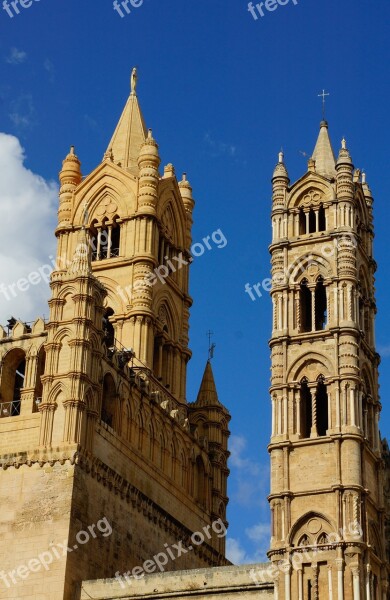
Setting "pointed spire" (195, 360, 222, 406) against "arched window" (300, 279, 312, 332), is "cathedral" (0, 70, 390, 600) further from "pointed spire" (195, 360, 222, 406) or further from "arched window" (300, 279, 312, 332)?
"pointed spire" (195, 360, 222, 406)

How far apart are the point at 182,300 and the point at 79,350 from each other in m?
17.3

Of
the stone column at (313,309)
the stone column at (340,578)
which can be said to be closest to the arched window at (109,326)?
the stone column at (313,309)

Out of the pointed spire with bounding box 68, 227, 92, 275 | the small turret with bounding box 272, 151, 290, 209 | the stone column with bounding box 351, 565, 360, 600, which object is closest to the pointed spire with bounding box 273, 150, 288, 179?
the small turret with bounding box 272, 151, 290, 209

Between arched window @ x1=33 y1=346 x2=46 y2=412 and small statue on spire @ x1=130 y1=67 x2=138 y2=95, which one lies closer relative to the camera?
arched window @ x1=33 y1=346 x2=46 y2=412

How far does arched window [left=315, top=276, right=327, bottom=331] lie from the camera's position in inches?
1973

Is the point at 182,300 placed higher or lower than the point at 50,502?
higher

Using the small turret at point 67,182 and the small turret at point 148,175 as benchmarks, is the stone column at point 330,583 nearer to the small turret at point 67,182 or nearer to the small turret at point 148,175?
the small turret at point 148,175

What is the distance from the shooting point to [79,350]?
53.9 m

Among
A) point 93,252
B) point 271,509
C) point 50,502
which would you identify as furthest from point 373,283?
point 93,252

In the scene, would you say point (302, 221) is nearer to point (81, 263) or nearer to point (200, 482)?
point (81, 263)

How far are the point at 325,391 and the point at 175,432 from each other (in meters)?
17.1

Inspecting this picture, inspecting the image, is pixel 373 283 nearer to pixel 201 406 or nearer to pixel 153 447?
pixel 153 447

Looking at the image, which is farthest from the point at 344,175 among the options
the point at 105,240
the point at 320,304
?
the point at 105,240

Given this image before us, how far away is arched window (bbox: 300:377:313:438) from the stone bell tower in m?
0.05
